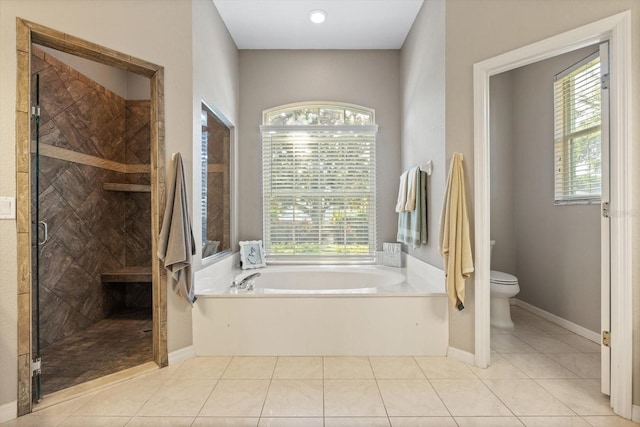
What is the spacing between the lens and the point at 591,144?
2.66 meters

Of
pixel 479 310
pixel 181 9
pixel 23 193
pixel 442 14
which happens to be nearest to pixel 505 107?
pixel 442 14

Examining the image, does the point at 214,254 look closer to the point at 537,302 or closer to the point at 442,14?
the point at 442,14

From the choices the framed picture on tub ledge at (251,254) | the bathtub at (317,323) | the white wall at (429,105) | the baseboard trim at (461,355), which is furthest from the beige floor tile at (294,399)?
the framed picture on tub ledge at (251,254)

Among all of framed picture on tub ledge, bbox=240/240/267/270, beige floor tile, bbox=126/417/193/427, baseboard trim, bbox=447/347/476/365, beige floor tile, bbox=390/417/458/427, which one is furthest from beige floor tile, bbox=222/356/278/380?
baseboard trim, bbox=447/347/476/365

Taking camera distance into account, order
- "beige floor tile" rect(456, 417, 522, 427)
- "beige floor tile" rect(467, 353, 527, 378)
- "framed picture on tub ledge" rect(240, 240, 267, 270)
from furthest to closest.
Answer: "framed picture on tub ledge" rect(240, 240, 267, 270), "beige floor tile" rect(467, 353, 527, 378), "beige floor tile" rect(456, 417, 522, 427)

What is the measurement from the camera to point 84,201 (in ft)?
10.00

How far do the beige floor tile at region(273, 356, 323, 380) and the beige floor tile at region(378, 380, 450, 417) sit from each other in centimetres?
45

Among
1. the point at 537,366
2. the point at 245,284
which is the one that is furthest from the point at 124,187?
the point at 537,366

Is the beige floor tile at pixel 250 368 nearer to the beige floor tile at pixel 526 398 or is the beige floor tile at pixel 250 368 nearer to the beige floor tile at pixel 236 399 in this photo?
the beige floor tile at pixel 236 399

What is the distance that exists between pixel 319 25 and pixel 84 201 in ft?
9.54

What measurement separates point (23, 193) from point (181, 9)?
5.42 feet

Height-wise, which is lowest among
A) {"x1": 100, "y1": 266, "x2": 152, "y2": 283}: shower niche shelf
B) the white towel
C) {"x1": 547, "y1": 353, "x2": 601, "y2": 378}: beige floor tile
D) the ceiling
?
{"x1": 547, "y1": 353, "x2": 601, "y2": 378}: beige floor tile

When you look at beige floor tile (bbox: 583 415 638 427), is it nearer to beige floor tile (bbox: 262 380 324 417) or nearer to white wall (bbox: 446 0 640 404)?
white wall (bbox: 446 0 640 404)

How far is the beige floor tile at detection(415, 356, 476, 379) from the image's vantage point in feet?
6.77
